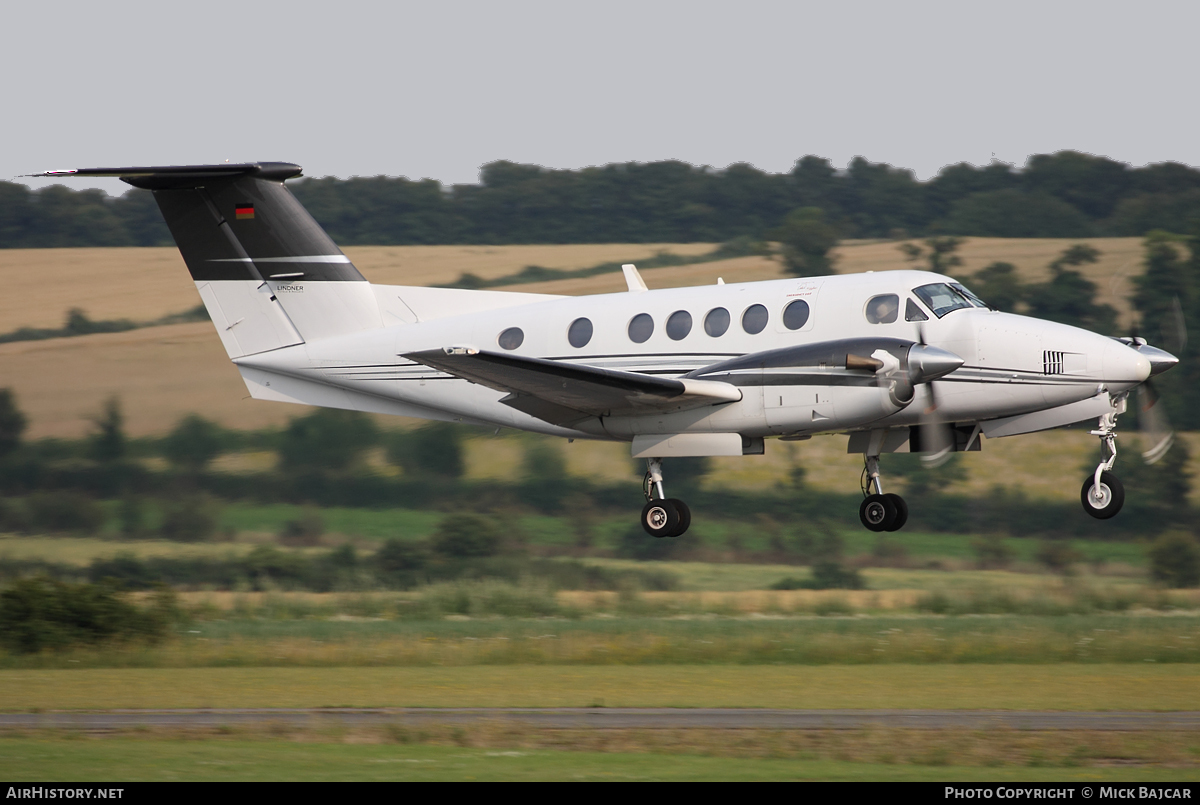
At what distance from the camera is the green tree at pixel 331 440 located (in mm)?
35750

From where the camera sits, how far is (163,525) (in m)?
35.5

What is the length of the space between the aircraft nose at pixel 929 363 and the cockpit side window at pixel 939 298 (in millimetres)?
→ 859

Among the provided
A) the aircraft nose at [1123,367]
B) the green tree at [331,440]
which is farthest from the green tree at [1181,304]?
the aircraft nose at [1123,367]

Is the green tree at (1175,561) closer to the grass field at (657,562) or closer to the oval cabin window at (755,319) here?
the grass field at (657,562)

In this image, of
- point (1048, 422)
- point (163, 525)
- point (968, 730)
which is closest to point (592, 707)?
point (968, 730)

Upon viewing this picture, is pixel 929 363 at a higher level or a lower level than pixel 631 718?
higher

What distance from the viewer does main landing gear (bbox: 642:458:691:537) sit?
1800cm

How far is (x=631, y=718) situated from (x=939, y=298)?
7.23m

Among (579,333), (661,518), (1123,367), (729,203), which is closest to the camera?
(1123,367)

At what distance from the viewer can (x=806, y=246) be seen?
186 feet

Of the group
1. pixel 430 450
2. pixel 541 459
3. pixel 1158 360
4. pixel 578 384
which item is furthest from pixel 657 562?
pixel 1158 360

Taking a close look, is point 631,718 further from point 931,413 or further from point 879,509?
point 931,413

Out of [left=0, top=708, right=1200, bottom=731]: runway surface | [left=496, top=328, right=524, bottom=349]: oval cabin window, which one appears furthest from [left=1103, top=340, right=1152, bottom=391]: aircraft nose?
[left=496, top=328, right=524, bottom=349]: oval cabin window

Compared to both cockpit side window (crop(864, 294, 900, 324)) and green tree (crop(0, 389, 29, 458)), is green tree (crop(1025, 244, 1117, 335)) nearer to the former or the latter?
cockpit side window (crop(864, 294, 900, 324))
